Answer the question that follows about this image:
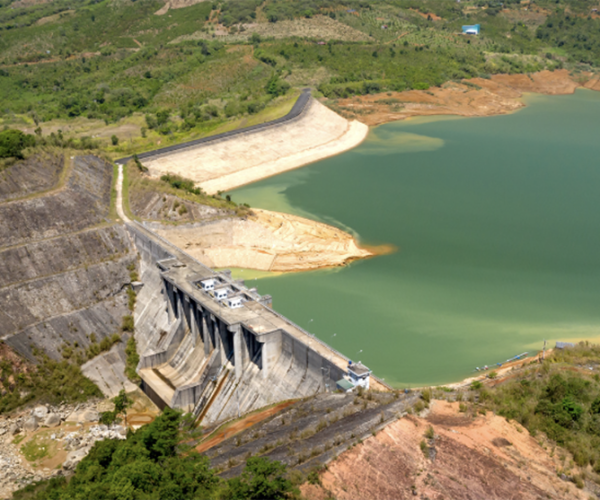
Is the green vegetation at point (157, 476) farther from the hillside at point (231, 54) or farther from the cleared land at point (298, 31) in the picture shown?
the cleared land at point (298, 31)

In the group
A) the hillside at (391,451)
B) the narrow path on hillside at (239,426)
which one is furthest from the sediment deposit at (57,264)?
the hillside at (391,451)

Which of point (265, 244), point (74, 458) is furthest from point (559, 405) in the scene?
point (265, 244)

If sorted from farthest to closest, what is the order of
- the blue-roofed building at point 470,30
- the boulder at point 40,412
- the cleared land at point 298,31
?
the blue-roofed building at point 470,30 → the cleared land at point 298,31 → the boulder at point 40,412

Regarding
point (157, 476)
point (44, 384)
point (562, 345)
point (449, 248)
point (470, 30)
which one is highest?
point (470, 30)

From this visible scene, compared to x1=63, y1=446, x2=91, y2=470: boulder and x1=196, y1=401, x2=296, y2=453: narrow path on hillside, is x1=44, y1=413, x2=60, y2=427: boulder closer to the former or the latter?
x1=63, y1=446, x2=91, y2=470: boulder

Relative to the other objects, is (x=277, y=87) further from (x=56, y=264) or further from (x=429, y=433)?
(x=429, y=433)

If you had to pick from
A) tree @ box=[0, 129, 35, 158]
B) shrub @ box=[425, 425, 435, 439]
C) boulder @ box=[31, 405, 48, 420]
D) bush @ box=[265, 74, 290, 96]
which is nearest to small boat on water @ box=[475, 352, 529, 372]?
shrub @ box=[425, 425, 435, 439]

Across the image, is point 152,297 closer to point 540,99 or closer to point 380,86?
point 380,86
